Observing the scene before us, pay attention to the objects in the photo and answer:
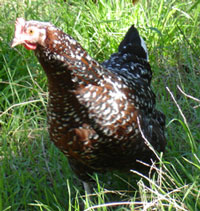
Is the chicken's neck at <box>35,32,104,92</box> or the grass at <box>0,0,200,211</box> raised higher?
the chicken's neck at <box>35,32,104,92</box>

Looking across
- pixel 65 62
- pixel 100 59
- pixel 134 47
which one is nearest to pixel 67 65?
pixel 65 62

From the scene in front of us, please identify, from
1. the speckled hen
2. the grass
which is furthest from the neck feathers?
the grass

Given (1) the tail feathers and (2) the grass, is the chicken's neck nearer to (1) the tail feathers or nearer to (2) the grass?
(2) the grass

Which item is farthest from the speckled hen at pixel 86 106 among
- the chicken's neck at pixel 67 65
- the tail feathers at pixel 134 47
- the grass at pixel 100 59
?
the tail feathers at pixel 134 47

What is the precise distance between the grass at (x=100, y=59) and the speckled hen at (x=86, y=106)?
0.74ft

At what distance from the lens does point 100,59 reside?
177 inches

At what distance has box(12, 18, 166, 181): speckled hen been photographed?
98.8 inches

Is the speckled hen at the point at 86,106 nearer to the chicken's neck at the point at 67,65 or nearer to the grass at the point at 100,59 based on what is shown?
the chicken's neck at the point at 67,65

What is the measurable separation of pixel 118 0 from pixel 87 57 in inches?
85.6

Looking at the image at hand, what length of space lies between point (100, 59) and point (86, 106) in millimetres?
1861

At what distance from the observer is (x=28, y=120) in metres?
3.67

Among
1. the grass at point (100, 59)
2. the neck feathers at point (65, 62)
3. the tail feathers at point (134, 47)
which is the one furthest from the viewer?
the tail feathers at point (134, 47)

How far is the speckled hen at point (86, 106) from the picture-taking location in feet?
8.23

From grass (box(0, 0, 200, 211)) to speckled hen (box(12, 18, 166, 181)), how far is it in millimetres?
225
